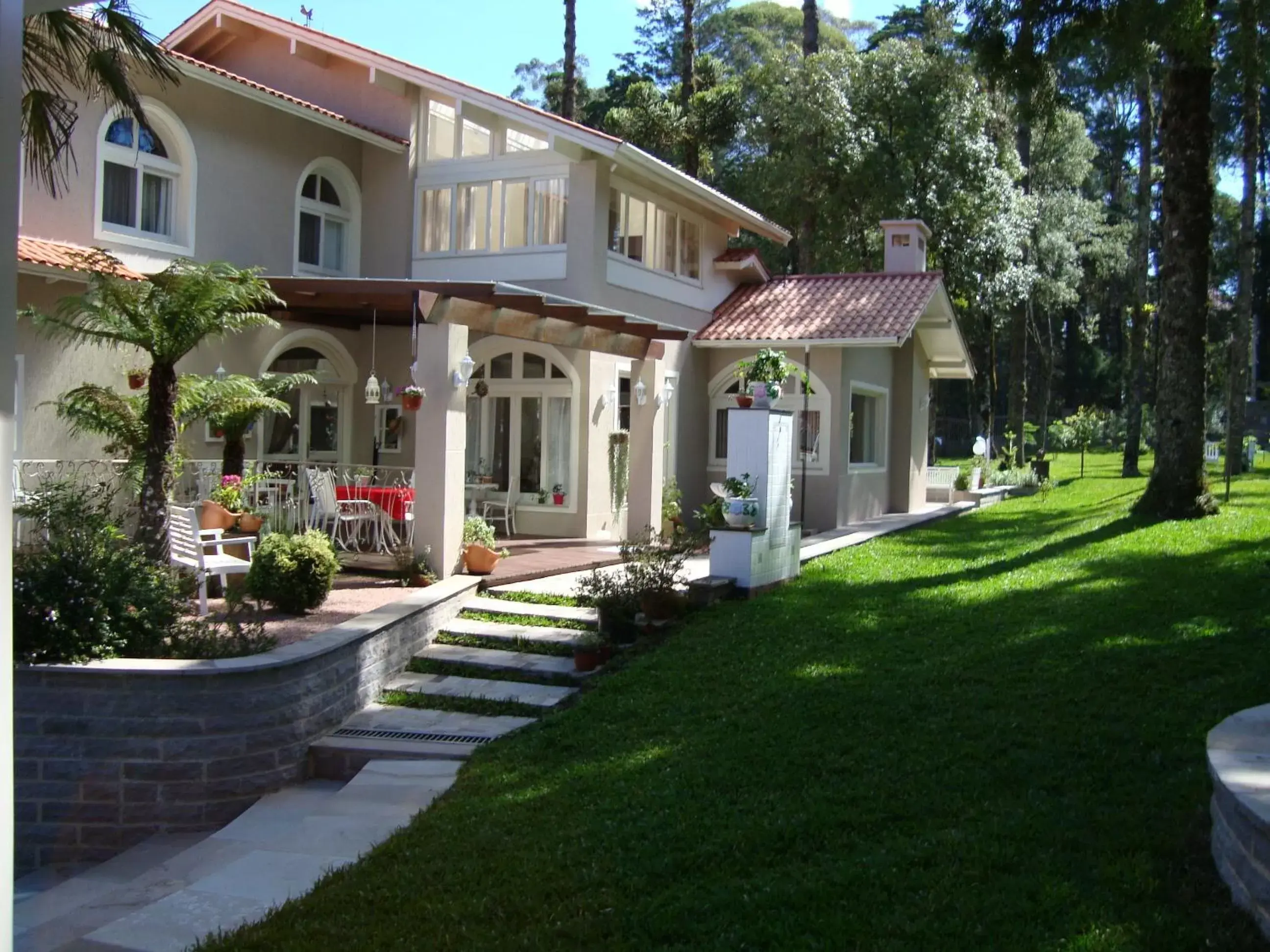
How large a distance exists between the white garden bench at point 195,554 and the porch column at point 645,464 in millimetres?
5602

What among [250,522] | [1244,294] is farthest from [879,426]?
[250,522]

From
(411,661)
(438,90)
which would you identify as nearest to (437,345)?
(411,661)

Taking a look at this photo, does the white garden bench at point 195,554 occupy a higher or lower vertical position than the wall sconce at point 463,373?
lower

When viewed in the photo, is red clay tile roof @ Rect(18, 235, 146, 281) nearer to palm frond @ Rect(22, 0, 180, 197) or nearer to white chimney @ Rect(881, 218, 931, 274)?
palm frond @ Rect(22, 0, 180, 197)

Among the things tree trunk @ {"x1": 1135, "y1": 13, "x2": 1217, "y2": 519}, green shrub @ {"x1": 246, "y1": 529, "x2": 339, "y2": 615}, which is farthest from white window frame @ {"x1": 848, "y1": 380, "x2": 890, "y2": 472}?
green shrub @ {"x1": 246, "y1": 529, "x2": 339, "y2": 615}

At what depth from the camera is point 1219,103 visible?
34.8 m

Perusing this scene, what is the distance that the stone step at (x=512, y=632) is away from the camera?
1093 cm

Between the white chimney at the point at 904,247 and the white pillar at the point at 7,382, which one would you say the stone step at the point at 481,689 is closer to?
the white pillar at the point at 7,382

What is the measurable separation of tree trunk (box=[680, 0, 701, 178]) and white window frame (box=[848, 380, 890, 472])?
944 cm

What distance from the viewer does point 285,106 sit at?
50.9 feet

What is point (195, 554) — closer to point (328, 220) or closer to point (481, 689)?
point (481, 689)

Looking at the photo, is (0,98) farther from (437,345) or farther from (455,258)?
(455,258)

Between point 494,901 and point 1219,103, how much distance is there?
36.9m

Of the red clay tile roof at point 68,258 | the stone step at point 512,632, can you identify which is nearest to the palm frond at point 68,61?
the red clay tile roof at point 68,258
